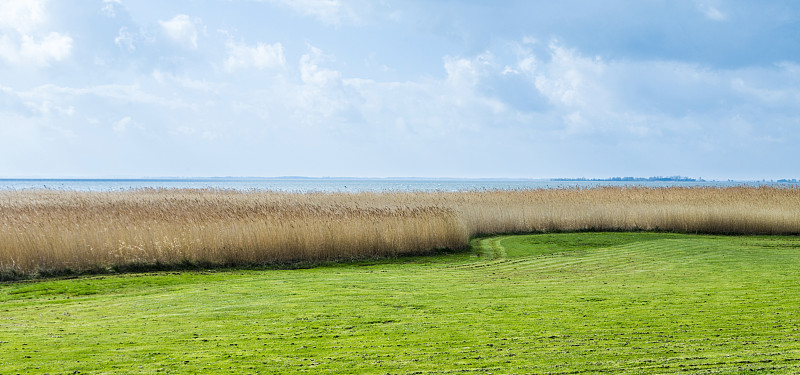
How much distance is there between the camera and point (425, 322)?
19.3 feet

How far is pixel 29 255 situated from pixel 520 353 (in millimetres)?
9900

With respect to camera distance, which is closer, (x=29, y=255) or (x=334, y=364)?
(x=334, y=364)

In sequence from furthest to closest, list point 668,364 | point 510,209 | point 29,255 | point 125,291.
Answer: point 510,209 → point 29,255 → point 125,291 → point 668,364

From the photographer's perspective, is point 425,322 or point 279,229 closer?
point 425,322

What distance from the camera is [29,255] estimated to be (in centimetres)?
1143

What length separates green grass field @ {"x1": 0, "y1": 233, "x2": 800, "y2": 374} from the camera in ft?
14.9

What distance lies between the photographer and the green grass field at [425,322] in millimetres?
4531

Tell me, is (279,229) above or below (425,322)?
above

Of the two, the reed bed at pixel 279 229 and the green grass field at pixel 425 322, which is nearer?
the green grass field at pixel 425 322

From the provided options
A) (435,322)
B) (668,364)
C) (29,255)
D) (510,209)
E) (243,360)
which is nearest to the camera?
(668,364)

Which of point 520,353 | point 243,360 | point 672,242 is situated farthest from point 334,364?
point 672,242

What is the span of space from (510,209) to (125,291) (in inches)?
475

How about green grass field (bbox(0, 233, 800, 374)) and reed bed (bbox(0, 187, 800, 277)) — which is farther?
reed bed (bbox(0, 187, 800, 277))

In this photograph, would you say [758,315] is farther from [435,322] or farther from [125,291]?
[125,291]
